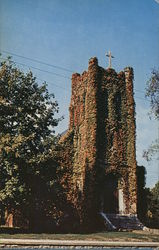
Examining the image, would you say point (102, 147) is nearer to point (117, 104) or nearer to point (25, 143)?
point (117, 104)

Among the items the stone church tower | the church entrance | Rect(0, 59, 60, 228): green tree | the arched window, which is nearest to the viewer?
Rect(0, 59, 60, 228): green tree

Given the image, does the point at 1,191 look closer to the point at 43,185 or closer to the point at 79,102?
the point at 43,185

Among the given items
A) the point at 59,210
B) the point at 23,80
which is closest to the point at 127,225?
the point at 59,210

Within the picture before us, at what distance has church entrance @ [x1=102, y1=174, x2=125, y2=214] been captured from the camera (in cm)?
2689

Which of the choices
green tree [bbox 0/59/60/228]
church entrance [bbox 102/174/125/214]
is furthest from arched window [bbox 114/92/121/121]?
green tree [bbox 0/59/60/228]

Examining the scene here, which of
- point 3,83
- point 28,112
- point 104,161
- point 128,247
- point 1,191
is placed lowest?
point 128,247

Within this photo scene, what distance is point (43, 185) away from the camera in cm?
1964

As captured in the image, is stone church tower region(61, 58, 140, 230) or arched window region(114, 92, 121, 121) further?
arched window region(114, 92, 121, 121)

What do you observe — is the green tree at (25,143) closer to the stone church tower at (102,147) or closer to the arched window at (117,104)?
the stone church tower at (102,147)

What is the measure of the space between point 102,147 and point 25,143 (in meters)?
10.3

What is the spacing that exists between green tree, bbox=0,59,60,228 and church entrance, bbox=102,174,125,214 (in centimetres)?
694

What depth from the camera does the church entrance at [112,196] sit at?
2689 centimetres

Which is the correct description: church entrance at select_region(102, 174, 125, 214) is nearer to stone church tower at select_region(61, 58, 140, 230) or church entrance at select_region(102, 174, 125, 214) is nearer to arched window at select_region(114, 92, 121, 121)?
stone church tower at select_region(61, 58, 140, 230)

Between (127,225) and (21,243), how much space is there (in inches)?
550
